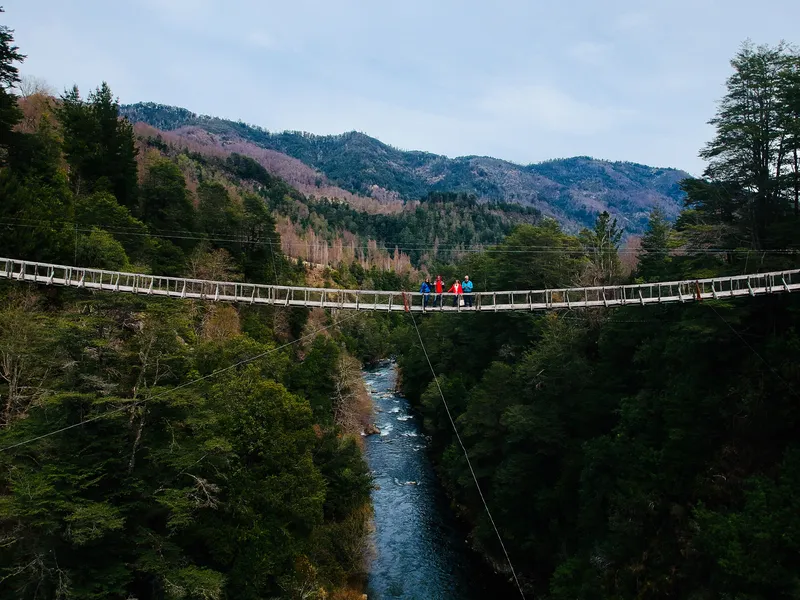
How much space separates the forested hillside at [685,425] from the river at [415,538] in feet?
4.93

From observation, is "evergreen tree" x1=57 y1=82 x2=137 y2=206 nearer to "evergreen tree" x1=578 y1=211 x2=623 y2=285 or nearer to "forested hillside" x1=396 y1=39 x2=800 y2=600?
"forested hillside" x1=396 y1=39 x2=800 y2=600

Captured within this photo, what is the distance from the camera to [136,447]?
48.1ft

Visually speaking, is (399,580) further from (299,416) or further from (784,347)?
(784,347)

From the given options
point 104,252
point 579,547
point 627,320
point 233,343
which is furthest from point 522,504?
point 104,252

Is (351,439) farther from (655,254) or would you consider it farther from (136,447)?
(655,254)

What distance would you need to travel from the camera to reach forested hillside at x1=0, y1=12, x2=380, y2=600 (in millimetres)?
12836

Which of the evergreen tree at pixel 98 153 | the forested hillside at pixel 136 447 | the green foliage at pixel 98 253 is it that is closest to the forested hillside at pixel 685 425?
the forested hillside at pixel 136 447

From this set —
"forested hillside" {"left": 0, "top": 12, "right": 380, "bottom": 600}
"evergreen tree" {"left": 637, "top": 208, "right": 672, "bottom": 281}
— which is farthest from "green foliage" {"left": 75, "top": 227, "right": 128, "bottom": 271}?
"evergreen tree" {"left": 637, "top": 208, "right": 672, "bottom": 281}

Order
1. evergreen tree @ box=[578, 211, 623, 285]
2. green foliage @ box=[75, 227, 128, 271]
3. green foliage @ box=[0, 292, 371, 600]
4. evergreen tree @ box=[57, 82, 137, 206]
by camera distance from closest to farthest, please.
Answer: green foliage @ box=[0, 292, 371, 600] < green foliage @ box=[75, 227, 128, 271] < evergreen tree @ box=[578, 211, 623, 285] < evergreen tree @ box=[57, 82, 137, 206]

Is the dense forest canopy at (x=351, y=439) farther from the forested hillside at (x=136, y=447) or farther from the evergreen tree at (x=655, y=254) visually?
the evergreen tree at (x=655, y=254)

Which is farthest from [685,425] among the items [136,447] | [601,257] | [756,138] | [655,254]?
[601,257]

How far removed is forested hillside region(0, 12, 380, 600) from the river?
1.30 metres

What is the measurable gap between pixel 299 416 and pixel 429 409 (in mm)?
18987

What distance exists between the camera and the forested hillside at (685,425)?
1420cm
